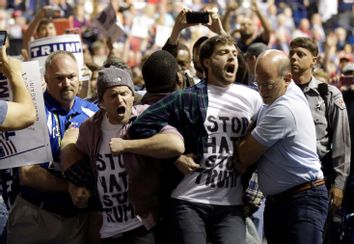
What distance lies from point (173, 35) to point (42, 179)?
1884 mm

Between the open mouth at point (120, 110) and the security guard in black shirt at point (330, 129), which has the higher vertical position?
the open mouth at point (120, 110)

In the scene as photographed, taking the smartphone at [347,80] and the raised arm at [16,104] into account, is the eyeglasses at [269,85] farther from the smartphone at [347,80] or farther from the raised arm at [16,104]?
the smartphone at [347,80]

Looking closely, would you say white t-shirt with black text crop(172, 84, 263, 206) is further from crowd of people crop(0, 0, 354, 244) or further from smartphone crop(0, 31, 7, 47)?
smartphone crop(0, 31, 7, 47)

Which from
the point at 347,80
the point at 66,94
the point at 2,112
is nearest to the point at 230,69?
the point at 66,94

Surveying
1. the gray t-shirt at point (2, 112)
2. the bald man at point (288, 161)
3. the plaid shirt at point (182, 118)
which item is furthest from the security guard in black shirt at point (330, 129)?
the gray t-shirt at point (2, 112)

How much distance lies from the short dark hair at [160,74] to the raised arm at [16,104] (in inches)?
48.5

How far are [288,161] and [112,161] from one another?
1.15 m

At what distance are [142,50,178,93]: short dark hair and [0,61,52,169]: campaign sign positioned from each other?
2.49 feet

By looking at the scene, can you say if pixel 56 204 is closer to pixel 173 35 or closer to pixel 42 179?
pixel 42 179

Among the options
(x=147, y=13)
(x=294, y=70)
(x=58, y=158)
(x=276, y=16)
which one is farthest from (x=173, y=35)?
(x=276, y=16)

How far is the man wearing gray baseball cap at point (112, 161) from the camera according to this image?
7.03 metres

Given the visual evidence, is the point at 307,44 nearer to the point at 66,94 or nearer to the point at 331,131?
Result: the point at 331,131

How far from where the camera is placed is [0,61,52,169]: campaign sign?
7.28 metres

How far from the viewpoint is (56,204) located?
7660 mm
